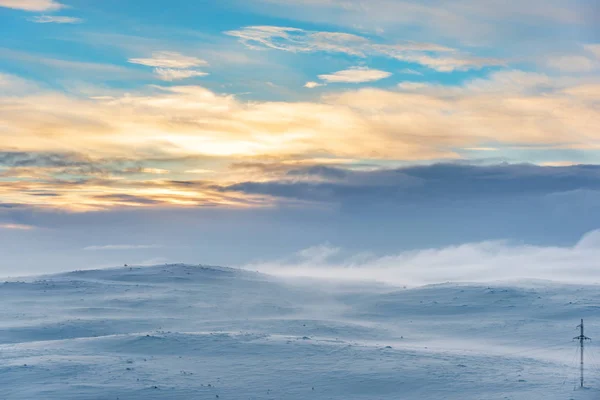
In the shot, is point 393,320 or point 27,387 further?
point 393,320

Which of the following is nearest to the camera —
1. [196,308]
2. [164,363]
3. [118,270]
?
[164,363]

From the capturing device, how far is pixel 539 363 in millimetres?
37125

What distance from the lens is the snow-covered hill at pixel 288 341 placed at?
104 ft

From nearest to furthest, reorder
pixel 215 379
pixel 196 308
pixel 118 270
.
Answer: pixel 215 379
pixel 196 308
pixel 118 270

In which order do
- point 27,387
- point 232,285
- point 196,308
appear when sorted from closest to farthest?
point 27,387 < point 196,308 < point 232,285

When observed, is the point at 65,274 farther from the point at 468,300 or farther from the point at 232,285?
the point at 468,300

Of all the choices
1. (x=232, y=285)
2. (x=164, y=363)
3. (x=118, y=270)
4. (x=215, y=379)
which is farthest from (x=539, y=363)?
(x=118, y=270)

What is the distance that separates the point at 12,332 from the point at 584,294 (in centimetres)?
4831

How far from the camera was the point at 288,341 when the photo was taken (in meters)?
40.8

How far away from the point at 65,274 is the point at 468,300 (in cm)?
5268

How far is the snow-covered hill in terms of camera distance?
3181cm

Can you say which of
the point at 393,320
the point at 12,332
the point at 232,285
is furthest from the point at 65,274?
the point at 393,320

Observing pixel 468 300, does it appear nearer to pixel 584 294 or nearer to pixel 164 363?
pixel 584 294

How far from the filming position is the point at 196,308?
59.2 meters
